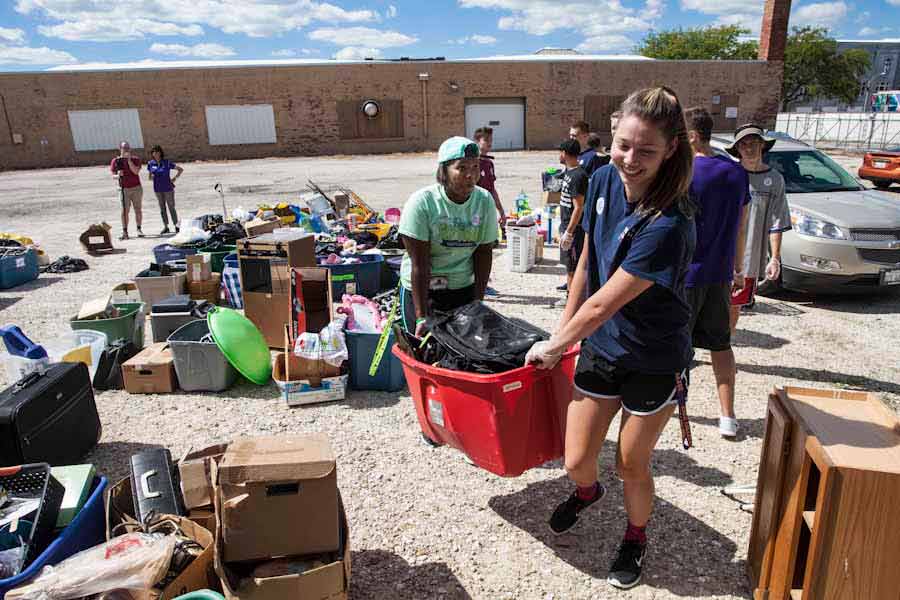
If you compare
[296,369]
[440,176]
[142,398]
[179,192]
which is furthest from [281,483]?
[179,192]

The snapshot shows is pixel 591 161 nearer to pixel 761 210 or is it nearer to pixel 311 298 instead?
pixel 761 210

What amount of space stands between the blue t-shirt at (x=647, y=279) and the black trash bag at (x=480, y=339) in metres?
0.37

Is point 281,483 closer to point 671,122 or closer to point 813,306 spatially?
point 671,122

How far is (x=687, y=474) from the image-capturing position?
3629mm

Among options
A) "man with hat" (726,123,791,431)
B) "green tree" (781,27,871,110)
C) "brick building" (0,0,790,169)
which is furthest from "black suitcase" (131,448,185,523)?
"green tree" (781,27,871,110)

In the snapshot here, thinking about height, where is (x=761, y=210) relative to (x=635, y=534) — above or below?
above

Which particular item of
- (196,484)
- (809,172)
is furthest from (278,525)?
(809,172)

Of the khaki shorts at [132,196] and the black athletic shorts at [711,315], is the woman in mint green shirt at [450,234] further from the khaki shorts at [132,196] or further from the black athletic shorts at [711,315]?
the khaki shorts at [132,196]

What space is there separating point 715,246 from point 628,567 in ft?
6.34

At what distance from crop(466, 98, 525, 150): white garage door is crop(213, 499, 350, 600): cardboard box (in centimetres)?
3263

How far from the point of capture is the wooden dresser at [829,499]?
1.98 meters

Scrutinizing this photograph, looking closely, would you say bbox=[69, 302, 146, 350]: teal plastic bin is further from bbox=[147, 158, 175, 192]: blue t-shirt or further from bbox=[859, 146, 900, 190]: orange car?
bbox=[859, 146, 900, 190]: orange car

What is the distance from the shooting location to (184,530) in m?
2.60

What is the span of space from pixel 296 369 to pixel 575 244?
2.72m
